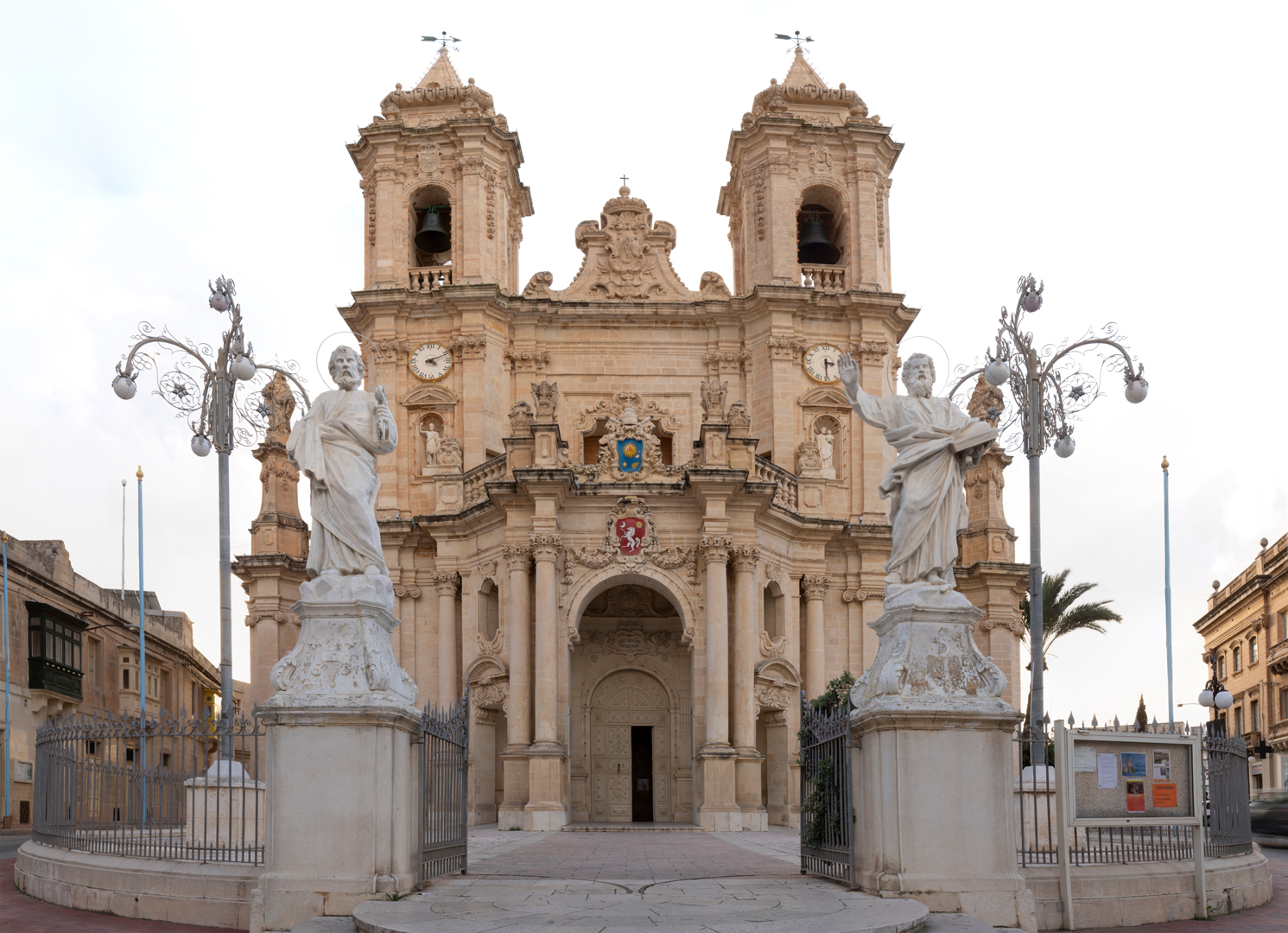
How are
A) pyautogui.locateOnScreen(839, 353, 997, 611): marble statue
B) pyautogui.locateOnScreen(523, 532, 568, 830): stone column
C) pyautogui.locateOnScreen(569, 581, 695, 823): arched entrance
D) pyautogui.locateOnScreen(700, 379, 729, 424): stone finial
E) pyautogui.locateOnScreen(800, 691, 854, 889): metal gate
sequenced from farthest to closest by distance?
pyautogui.locateOnScreen(569, 581, 695, 823): arched entrance < pyautogui.locateOnScreen(700, 379, 729, 424): stone finial < pyautogui.locateOnScreen(523, 532, 568, 830): stone column < pyautogui.locateOnScreen(800, 691, 854, 889): metal gate < pyautogui.locateOnScreen(839, 353, 997, 611): marble statue

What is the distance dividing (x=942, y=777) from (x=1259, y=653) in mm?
48356

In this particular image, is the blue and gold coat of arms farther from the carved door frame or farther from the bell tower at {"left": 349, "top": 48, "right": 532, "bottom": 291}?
the bell tower at {"left": 349, "top": 48, "right": 532, "bottom": 291}

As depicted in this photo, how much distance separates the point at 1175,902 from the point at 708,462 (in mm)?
17465

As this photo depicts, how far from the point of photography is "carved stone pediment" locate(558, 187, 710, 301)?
118ft

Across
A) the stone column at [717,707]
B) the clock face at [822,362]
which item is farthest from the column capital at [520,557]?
the clock face at [822,362]

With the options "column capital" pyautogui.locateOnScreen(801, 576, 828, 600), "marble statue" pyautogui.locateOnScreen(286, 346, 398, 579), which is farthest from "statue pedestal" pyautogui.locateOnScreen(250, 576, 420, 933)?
"column capital" pyautogui.locateOnScreen(801, 576, 828, 600)

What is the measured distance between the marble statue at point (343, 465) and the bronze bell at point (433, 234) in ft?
80.4

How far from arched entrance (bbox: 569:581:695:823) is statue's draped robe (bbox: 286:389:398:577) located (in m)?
19.9

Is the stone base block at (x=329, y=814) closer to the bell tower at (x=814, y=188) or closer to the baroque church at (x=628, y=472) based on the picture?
the baroque church at (x=628, y=472)

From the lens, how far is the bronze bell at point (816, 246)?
36.8 meters

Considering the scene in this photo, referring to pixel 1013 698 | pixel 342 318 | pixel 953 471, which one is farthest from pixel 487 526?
pixel 953 471

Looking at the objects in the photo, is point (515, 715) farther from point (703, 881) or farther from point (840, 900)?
point (840, 900)

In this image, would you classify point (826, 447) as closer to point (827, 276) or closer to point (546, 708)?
point (827, 276)

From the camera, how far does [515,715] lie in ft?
96.3
